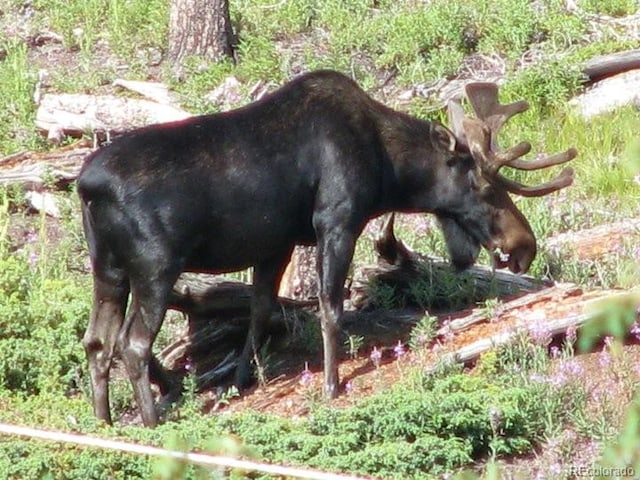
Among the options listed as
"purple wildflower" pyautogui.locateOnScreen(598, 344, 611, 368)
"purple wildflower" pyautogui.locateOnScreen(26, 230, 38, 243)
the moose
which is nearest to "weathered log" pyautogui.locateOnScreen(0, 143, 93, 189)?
"purple wildflower" pyautogui.locateOnScreen(26, 230, 38, 243)

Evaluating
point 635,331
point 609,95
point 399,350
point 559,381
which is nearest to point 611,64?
point 609,95

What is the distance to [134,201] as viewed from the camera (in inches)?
315

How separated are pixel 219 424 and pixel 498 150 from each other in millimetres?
2758

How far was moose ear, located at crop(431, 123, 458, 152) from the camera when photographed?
9.01m

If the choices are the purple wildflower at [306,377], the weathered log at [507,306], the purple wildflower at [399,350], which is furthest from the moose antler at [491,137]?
the purple wildflower at [306,377]

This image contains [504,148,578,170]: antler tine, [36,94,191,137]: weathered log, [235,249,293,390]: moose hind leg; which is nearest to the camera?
[504,148,578,170]: antler tine

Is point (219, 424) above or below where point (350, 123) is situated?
below

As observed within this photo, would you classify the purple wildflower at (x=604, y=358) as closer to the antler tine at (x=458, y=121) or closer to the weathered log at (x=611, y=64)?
the antler tine at (x=458, y=121)

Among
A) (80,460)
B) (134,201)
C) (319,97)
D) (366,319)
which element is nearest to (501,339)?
(366,319)

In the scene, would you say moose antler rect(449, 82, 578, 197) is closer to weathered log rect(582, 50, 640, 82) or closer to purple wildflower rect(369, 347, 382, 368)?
purple wildflower rect(369, 347, 382, 368)

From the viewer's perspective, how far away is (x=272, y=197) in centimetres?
848

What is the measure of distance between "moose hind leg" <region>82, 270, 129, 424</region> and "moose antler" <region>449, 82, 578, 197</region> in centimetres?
234

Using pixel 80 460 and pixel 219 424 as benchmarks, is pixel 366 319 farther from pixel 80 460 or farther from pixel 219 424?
pixel 80 460

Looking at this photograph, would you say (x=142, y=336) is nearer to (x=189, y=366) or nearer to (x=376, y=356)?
(x=189, y=366)
